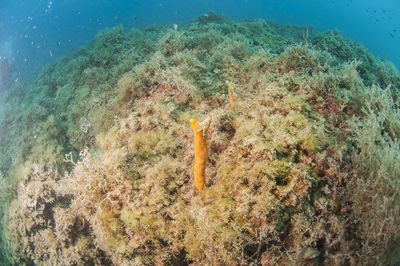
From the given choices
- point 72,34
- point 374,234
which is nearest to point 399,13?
point 72,34

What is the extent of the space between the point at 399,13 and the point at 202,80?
116 m

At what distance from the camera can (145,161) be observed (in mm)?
3699

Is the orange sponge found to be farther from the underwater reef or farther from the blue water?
the blue water

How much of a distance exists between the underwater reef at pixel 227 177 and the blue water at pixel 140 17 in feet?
104

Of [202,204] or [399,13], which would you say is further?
[399,13]

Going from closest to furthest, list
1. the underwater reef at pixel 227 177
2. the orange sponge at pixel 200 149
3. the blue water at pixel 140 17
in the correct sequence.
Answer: the underwater reef at pixel 227 177, the orange sponge at pixel 200 149, the blue water at pixel 140 17

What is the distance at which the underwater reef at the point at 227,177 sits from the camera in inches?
96.0

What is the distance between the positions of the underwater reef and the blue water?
31.8m

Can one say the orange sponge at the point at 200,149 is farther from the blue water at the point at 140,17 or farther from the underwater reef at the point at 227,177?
the blue water at the point at 140,17

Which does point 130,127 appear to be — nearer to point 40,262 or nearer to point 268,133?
point 268,133

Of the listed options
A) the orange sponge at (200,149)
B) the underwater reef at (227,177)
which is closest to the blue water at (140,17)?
the underwater reef at (227,177)

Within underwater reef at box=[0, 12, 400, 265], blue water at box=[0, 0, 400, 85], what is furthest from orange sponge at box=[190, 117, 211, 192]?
blue water at box=[0, 0, 400, 85]

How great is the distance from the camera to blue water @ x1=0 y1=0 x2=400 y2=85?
125ft

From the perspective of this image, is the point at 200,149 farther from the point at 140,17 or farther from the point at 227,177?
the point at 140,17
